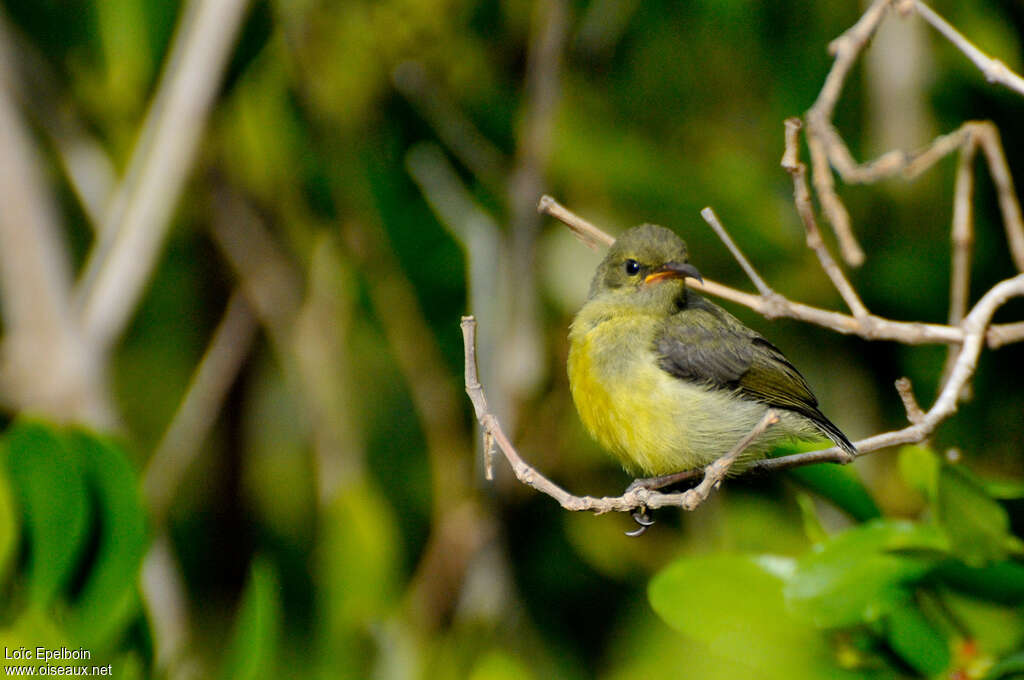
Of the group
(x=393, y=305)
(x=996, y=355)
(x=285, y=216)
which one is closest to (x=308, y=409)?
(x=393, y=305)

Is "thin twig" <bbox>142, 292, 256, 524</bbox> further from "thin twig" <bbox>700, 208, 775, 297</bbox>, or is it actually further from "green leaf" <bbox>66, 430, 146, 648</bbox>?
"thin twig" <bbox>700, 208, 775, 297</bbox>

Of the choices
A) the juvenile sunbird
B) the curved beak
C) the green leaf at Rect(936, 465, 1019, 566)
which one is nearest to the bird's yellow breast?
the juvenile sunbird

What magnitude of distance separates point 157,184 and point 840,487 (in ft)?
8.26

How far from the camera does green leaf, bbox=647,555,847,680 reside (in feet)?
7.27

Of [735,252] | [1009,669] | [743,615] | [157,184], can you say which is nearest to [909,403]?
[735,252]

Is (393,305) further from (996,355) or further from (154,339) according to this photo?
(996,355)

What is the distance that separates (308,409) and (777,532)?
175 centimetres

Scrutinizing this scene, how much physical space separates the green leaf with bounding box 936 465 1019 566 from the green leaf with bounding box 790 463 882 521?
20 cm

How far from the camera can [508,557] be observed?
145 inches

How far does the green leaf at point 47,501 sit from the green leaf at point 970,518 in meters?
1.90

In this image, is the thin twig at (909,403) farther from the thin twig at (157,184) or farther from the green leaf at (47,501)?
the thin twig at (157,184)

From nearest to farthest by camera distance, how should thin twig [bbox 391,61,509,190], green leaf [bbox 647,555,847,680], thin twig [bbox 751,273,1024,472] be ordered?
thin twig [bbox 751,273,1024,472]
green leaf [bbox 647,555,847,680]
thin twig [bbox 391,61,509,190]

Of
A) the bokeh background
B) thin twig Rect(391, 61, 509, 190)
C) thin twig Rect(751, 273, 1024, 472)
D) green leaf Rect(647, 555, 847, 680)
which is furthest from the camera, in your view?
thin twig Rect(391, 61, 509, 190)

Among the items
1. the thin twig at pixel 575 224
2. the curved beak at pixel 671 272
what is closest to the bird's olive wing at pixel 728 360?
the curved beak at pixel 671 272
